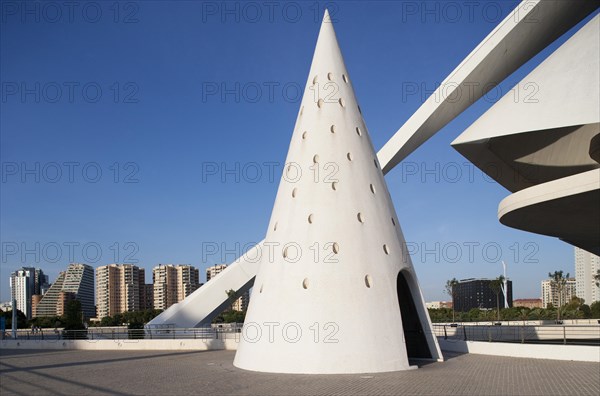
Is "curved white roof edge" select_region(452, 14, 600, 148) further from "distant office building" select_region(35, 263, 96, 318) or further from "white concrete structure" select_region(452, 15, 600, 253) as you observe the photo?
"distant office building" select_region(35, 263, 96, 318)

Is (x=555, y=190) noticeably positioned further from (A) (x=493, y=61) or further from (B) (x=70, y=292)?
(B) (x=70, y=292)

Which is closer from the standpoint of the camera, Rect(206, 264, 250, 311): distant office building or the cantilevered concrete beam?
the cantilevered concrete beam

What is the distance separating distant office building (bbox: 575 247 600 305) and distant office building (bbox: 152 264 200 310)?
259 ft

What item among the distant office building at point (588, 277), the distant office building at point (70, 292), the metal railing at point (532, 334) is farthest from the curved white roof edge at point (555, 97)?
the distant office building at point (588, 277)

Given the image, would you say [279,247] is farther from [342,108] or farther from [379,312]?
[342,108]

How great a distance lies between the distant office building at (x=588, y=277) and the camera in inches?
4350

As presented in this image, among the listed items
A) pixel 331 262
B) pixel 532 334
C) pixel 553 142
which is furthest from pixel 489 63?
pixel 532 334

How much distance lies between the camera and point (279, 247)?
15.6m

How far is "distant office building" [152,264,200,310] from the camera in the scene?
107412 mm

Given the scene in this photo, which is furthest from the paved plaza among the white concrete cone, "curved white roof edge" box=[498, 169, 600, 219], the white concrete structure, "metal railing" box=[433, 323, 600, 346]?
"metal railing" box=[433, 323, 600, 346]

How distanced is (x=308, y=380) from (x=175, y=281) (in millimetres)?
99761

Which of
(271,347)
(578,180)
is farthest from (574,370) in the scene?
(271,347)

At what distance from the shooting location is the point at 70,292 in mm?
102750

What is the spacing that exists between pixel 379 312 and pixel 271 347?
3.05 meters
